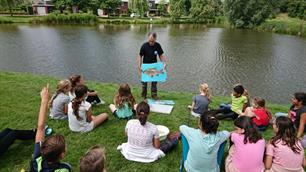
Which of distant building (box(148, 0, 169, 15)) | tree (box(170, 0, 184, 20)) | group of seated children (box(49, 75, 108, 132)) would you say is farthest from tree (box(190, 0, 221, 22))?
group of seated children (box(49, 75, 108, 132))

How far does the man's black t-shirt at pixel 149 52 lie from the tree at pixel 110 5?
52.1m

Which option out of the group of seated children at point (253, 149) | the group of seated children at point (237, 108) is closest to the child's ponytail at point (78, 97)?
the group of seated children at point (253, 149)

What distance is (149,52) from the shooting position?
22.2 feet

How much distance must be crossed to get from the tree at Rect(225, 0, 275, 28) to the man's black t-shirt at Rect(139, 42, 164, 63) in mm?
39085

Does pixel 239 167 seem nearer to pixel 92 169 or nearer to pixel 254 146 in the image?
pixel 254 146

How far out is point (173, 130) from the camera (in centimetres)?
531

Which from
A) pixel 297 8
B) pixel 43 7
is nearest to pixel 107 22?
pixel 43 7

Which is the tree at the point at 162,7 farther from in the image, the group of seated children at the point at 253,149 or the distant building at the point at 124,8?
the group of seated children at the point at 253,149

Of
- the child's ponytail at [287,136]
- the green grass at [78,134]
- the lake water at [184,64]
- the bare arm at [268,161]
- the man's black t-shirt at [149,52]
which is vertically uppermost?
the man's black t-shirt at [149,52]

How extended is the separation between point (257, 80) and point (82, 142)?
1131cm

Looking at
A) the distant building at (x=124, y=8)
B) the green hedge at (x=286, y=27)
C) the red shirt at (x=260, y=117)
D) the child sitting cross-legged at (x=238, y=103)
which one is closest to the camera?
the red shirt at (x=260, y=117)

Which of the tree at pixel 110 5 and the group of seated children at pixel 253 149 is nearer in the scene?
the group of seated children at pixel 253 149

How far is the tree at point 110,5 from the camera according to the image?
182ft

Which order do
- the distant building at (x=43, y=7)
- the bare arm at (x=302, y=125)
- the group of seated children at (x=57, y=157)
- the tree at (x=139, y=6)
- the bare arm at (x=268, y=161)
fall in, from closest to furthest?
the group of seated children at (x=57, y=157), the bare arm at (x=268, y=161), the bare arm at (x=302, y=125), the tree at (x=139, y=6), the distant building at (x=43, y=7)
